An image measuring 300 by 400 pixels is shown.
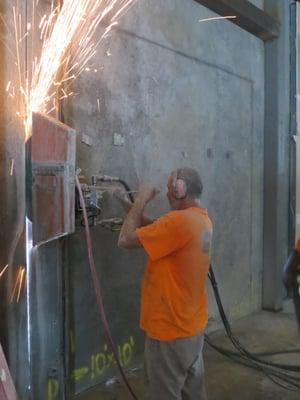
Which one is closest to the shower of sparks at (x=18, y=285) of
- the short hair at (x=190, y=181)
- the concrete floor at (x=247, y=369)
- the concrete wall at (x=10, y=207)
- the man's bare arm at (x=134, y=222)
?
the concrete wall at (x=10, y=207)

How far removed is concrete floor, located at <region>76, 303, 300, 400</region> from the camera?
10.4 feet

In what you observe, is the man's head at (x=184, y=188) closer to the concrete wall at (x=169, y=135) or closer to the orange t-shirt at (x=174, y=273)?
the orange t-shirt at (x=174, y=273)

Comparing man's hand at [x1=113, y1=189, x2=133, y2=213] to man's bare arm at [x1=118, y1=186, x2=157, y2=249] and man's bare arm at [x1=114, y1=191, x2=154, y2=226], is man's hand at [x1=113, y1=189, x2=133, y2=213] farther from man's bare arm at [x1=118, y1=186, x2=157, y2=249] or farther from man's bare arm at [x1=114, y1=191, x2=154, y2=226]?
man's bare arm at [x1=118, y1=186, x2=157, y2=249]

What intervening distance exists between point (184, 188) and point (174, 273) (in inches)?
18.5

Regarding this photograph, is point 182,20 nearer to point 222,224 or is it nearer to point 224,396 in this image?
point 222,224

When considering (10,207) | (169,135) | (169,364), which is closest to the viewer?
(169,364)

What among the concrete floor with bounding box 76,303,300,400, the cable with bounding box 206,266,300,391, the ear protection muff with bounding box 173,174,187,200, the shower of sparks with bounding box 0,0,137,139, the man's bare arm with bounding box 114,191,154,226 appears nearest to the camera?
the ear protection muff with bounding box 173,174,187,200

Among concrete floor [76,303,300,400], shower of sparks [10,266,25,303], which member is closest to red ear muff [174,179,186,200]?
shower of sparks [10,266,25,303]

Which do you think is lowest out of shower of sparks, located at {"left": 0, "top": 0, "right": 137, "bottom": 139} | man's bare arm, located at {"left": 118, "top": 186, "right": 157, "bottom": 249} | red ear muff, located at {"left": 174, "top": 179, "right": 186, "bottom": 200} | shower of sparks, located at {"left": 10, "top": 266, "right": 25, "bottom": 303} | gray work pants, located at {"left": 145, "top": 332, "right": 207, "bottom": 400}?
gray work pants, located at {"left": 145, "top": 332, "right": 207, "bottom": 400}

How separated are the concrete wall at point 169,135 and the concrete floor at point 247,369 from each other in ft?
0.57

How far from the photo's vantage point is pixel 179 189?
8.21 feet

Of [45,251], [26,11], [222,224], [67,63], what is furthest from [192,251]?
[222,224]

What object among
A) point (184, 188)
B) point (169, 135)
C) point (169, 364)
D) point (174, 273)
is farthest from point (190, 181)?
point (169, 135)

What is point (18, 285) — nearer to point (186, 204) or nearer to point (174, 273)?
point (174, 273)
